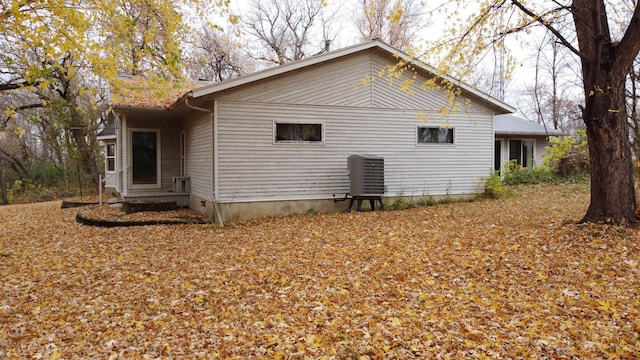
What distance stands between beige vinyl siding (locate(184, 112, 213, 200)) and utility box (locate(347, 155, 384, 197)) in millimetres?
3581

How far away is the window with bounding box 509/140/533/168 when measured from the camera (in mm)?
20641

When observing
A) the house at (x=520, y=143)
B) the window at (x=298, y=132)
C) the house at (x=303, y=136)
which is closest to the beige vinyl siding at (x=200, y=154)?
the house at (x=303, y=136)

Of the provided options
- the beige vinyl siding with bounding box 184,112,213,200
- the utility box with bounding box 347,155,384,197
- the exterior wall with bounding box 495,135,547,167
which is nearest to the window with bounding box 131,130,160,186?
the beige vinyl siding with bounding box 184,112,213,200

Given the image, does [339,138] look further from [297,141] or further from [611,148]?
[611,148]

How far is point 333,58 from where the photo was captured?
11.3 meters

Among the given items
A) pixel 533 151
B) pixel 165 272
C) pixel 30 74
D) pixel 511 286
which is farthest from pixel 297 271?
pixel 533 151

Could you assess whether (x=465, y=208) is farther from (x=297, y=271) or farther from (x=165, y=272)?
(x=165, y=272)

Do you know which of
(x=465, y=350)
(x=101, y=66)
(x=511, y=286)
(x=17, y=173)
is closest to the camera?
(x=465, y=350)

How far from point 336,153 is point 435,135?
3317 mm

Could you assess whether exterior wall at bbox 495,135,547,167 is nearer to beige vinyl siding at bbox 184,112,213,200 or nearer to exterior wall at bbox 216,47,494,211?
exterior wall at bbox 216,47,494,211

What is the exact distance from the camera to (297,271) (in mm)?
6383

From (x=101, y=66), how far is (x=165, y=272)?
3.71 m

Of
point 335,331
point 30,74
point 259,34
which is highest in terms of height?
point 259,34

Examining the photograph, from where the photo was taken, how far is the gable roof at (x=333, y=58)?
1001cm
